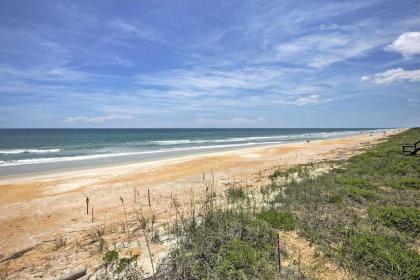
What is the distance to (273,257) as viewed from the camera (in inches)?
158

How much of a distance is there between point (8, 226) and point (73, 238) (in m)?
2.72

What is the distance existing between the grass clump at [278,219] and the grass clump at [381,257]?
1095 mm

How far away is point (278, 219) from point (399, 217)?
259 cm

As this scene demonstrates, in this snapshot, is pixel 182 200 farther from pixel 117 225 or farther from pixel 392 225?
pixel 392 225

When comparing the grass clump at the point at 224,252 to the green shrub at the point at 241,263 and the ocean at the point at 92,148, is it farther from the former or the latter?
the ocean at the point at 92,148

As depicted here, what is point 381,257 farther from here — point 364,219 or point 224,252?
point 224,252

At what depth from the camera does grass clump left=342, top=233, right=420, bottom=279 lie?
3676 millimetres

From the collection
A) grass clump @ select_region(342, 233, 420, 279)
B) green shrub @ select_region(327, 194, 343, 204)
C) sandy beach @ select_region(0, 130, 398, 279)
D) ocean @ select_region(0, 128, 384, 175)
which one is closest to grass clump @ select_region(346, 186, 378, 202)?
green shrub @ select_region(327, 194, 343, 204)

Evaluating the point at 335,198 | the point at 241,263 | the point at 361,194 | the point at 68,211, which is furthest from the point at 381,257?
the point at 68,211

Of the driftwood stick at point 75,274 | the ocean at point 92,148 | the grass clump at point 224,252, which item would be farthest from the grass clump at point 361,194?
the ocean at point 92,148

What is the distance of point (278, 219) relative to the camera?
213 inches

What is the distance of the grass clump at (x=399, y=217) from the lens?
5.07m

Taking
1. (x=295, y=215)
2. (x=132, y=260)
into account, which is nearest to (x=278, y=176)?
(x=295, y=215)

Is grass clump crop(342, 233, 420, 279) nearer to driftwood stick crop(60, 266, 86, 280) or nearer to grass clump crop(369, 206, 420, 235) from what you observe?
grass clump crop(369, 206, 420, 235)
